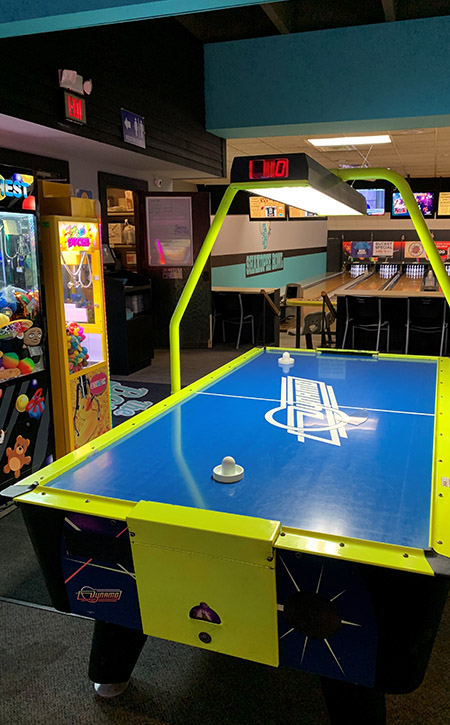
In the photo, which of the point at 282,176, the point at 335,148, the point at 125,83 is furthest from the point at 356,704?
the point at 335,148

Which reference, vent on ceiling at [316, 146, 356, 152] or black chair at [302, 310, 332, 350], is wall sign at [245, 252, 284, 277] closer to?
vent on ceiling at [316, 146, 356, 152]

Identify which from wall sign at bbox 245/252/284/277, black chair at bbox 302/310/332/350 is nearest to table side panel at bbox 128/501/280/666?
black chair at bbox 302/310/332/350

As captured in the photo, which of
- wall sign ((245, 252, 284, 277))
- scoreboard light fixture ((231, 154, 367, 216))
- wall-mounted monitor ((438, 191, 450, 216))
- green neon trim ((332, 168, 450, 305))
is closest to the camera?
scoreboard light fixture ((231, 154, 367, 216))

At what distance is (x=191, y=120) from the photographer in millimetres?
6367

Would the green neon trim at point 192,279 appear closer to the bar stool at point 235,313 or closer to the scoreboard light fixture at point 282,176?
the scoreboard light fixture at point 282,176

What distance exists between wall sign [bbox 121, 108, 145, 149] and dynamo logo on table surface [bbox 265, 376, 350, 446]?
3187 millimetres

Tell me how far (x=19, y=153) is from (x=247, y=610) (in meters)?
4.47

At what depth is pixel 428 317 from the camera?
7797mm

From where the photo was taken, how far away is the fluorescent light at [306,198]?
240cm

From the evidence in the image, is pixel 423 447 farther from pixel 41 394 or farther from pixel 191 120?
pixel 191 120

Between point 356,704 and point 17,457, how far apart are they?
2808mm

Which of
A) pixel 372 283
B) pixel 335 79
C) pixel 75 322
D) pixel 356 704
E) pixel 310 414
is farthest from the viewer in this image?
pixel 372 283

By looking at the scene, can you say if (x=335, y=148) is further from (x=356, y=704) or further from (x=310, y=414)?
(x=356, y=704)

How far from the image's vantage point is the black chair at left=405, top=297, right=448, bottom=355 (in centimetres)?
769
